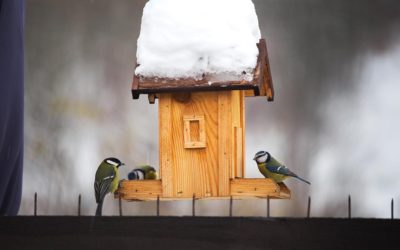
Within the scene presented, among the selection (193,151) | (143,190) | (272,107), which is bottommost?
(143,190)

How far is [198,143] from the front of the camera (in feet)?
9.66

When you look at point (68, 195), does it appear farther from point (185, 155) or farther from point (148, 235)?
point (148, 235)

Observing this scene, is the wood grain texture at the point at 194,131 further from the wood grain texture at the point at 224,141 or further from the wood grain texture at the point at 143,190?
the wood grain texture at the point at 143,190

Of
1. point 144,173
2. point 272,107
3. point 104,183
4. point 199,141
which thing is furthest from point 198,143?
point 272,107

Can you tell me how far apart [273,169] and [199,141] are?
0.46m

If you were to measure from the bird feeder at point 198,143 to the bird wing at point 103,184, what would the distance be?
Result: 0.16 metres

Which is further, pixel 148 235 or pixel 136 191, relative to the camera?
pixel 136 191

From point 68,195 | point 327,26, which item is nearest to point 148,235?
point 68,195

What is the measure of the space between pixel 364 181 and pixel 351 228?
4764 mm

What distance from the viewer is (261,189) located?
2.88 m

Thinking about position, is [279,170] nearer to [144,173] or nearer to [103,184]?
[103,184]

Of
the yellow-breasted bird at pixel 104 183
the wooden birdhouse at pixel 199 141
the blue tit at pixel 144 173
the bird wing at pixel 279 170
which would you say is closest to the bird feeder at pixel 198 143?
the wooden birdhouse at pixel 199 141

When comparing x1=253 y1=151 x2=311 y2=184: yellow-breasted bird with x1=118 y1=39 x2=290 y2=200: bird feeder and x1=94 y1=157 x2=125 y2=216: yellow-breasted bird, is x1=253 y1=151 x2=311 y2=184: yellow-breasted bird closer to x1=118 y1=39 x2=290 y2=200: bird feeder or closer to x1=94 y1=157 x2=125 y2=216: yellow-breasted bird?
x1=118 y1=39 x2=290 y2=200: bird feeder

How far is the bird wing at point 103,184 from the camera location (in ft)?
10.3
